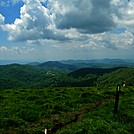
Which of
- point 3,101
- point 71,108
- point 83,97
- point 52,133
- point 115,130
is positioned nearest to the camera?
point 52,133

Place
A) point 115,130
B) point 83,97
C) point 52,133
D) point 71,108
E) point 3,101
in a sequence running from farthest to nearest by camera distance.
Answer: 1. point 83,97
2. point 3,101
3. point 71,108
4. point 115,130
5. point 52,133

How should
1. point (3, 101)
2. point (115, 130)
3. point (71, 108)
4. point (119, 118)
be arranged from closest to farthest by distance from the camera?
1. point (115, 130)
2. point (119, 118)
3. point (71, 108)
4. point (3, 101)

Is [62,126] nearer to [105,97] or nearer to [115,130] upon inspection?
[115,130]

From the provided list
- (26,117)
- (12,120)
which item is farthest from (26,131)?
(26,117)

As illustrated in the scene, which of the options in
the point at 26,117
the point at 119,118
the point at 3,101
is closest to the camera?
the point at 26,117

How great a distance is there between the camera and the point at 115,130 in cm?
2578

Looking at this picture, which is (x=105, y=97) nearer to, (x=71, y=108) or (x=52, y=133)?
(x=71, y=108)

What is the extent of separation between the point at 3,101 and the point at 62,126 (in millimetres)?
15037

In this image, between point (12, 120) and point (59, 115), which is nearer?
point (12, 120)

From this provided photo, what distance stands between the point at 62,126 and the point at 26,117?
15.4 ft

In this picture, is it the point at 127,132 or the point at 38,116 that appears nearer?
the point at 127,132

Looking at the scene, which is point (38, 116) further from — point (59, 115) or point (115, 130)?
point (115, 130)

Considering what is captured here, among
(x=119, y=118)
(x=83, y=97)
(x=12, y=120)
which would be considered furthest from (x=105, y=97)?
(x=12, y=120)

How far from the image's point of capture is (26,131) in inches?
941
